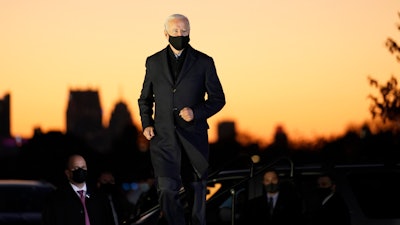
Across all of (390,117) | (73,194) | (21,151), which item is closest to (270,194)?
(73,194)

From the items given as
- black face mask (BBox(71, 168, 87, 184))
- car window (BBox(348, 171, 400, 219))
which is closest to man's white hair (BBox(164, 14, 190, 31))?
black face mask (BBox(71, 168, 87, 184))

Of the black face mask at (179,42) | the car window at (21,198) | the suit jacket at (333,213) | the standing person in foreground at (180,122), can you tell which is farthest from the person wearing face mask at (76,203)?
the car window at (21,198)

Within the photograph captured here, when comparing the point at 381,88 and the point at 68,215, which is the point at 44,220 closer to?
the point at 68,215

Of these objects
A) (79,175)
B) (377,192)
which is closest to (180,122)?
(79,175)

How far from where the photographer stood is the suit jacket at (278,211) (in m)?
13.3

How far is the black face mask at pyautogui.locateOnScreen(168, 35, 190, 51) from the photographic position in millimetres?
9000

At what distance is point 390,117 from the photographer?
30.4m

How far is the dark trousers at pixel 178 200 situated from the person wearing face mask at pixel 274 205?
409cm

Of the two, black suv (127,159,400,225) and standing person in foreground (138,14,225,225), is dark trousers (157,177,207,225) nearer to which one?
standing person in foreground (138,14,225,225)

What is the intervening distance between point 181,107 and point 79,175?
125 centimetres

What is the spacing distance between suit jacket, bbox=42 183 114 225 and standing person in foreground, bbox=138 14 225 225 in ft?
3.58

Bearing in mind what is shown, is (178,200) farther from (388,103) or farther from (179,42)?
(388,103)

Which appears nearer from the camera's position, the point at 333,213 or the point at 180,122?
the point at 180,122

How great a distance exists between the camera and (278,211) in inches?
Result: 532
